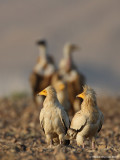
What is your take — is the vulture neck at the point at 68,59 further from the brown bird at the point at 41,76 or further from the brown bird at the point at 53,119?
the brown bird at the point at 53,119

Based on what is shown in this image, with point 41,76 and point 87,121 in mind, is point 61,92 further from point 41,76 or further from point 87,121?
point 41,76

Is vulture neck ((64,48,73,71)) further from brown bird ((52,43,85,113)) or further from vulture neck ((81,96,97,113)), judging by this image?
vulture neck ((81,96,97,113))

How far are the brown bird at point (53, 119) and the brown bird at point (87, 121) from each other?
0.44 feet

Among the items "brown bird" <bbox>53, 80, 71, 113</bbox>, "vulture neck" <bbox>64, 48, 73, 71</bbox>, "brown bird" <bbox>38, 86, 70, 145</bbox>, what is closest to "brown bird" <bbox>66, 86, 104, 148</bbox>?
"brown bird" <bbox>38, 86, 70, 145</bbox>

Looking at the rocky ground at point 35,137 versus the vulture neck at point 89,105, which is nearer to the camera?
the rocky ground at point 35,137

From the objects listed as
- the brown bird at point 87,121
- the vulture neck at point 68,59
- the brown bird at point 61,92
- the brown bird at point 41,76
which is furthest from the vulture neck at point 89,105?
the brown bird at point 41,76

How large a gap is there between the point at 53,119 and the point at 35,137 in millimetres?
2534

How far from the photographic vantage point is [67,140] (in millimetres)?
6559

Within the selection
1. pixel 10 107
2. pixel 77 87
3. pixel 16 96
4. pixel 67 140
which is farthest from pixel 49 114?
pixel 16 96

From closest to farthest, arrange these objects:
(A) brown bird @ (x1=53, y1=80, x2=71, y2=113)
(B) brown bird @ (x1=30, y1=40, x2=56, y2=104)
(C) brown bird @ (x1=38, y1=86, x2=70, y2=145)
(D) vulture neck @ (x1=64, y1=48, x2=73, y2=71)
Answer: (C) brown bird @ (x1=38, y1=86, x2=70, y2=145), (A) brown bird @ (x1=53, y1=80, x2=71, y2=113), (D) vulture neck @ (x1=64, y1=48, x2=73, y2=71), (B) brown bird @ (x1=30, y1=40, x2=56, y2=104)

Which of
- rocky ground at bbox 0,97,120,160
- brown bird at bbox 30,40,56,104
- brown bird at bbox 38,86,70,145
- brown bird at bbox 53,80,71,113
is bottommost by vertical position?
rocky ground at bbox 0,97,120,160

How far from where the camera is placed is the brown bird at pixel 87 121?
612cm

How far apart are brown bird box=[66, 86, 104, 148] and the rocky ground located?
203 millimetres

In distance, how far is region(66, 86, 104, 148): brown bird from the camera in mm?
6117
